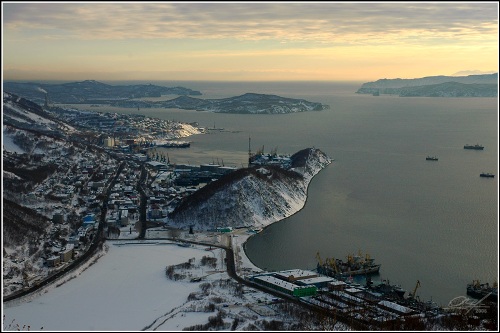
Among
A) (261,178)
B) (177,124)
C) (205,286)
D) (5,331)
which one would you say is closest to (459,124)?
(177,124)

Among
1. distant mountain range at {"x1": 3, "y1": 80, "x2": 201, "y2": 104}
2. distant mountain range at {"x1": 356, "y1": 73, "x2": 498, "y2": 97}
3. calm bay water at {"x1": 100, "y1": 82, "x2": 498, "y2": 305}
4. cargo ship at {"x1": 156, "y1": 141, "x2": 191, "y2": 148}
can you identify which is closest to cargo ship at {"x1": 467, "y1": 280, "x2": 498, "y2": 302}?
calm bay water at {"x1": 100, "y1": 82, "x2": 498, "y2": 305}

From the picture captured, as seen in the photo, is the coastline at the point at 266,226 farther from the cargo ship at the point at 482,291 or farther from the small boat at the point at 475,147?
the small boat at the point at 475,147

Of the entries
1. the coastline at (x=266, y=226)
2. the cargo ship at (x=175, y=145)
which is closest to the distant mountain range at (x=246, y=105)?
the cargo ship at (x=175, y=145)

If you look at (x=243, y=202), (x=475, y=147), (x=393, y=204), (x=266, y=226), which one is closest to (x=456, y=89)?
(x=475, y=147)

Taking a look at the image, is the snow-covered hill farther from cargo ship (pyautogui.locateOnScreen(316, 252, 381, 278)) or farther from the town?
cargo ship (pyautogui.locateOnScreen(316, 252, 381, 278))

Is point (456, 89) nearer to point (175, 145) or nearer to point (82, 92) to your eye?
point (82, 92)
